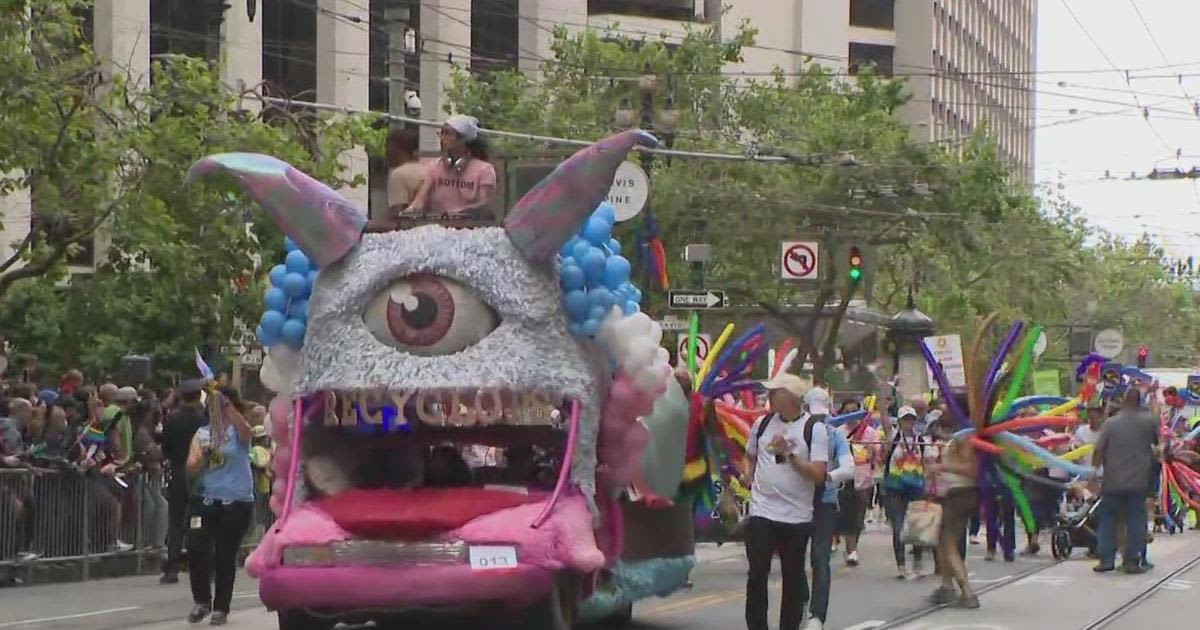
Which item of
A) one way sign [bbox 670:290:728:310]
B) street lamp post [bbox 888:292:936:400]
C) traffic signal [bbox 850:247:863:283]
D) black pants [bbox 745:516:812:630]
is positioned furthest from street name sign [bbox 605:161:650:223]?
street lamp post [bbox 888:292:936:400]

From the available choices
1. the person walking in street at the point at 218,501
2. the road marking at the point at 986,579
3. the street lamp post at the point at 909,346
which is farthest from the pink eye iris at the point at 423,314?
the street lamp post at the point at 909,346

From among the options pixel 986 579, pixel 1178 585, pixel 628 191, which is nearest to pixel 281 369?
pixel 986 579

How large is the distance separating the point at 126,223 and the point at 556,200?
386 inches

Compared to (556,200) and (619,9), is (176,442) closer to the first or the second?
(556,200)

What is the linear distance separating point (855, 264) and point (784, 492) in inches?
607

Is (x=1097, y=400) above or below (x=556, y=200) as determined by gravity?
below

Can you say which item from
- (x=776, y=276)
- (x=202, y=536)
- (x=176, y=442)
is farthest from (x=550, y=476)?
(x=776, y=276)

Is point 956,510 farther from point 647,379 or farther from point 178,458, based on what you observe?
point 178,458

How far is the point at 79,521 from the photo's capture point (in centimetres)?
1905

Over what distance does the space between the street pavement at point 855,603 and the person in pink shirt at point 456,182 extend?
13.3 ft

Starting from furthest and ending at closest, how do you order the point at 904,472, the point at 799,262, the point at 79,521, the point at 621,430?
the point at 799,262 < the point at 904,472 < the point at 79,521 < the point at 621,430

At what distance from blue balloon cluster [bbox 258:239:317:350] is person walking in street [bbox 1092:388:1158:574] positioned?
433 inches

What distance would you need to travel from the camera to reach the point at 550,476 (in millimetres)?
12039

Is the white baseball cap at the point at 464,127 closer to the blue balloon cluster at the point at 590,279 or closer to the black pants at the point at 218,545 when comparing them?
the blue balloon cluster at the point at 590,279
